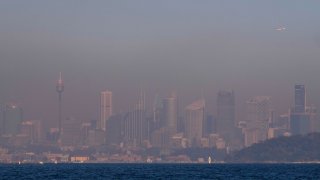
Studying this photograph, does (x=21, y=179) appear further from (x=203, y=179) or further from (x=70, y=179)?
(x=203, y=179)

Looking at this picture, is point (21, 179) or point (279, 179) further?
point (279, 179)

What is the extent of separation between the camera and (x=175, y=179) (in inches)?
5758

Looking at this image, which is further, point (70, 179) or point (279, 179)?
point (279, 179)

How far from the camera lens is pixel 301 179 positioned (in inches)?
5955

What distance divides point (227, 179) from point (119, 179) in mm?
16656

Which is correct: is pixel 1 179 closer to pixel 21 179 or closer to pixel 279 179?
pixel 21 179

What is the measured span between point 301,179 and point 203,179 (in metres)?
14.4

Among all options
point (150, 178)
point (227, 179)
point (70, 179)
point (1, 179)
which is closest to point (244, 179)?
point (227, 179)

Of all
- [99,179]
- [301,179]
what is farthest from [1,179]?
[301,179]

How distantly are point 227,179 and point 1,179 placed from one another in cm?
3284

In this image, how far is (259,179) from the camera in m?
152

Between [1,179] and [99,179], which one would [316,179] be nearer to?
[99,179]

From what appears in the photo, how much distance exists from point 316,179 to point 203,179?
16.2m

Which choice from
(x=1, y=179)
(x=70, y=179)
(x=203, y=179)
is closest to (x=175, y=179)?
(x=203, y=179)
